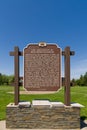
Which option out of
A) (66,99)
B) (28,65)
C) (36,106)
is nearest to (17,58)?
(28,65)

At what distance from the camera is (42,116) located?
301 inches

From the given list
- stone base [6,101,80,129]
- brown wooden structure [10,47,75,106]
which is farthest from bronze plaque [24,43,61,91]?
stone base [6,101,80,129]

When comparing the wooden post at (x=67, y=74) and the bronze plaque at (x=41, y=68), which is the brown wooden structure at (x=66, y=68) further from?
the bronze plaque at (x=41, y=68)

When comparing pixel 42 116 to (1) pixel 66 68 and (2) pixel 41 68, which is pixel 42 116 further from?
(1) pixel 66 68

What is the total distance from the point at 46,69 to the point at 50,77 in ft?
1.18

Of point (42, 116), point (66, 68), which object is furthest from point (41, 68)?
point (42, 116)

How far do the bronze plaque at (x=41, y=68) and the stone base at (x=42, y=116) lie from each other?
2.64 ft

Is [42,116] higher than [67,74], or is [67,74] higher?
[67,74]

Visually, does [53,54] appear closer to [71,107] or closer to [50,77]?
[50,77]

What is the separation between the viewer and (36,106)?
7.69 meters

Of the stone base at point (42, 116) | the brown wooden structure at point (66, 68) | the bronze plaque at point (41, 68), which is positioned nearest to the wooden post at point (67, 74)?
the brown wooden structure at point (66, 68)

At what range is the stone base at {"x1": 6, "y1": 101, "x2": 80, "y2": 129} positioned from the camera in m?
7.64

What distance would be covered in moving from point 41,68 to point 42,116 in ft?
6.16

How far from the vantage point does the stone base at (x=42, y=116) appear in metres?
7.64
